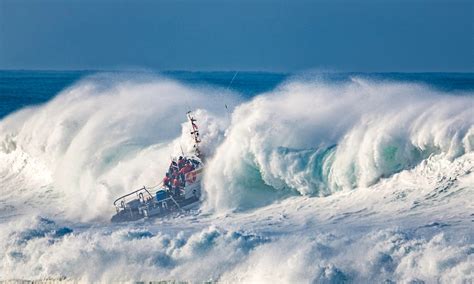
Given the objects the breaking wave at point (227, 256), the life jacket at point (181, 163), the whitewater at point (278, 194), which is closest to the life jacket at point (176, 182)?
the life jacket at point (181, 163)

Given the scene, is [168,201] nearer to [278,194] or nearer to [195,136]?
[195,136]

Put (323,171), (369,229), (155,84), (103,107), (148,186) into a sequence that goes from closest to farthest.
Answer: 1. (369,229)
2. (323,171)
3. (148,186)
4. (103,107)
5. (155,84)

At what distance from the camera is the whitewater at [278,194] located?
1809 centimetres

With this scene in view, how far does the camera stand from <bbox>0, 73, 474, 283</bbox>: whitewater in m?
18.1

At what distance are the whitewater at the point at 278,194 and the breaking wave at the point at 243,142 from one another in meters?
0.04

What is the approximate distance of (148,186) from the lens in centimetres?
2719

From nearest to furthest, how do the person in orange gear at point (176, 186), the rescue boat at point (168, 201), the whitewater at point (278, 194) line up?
the whitewater at point (278, 194) < the rescue boat at point (168, 201) < the person in orange gear at point (176, 186)

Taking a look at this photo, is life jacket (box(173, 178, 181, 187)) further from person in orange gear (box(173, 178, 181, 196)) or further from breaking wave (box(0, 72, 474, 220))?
breaking wave (box(0, 72, 474, 220))

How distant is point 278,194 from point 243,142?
2014mm

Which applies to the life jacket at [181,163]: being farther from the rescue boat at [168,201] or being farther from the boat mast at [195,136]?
the boat mast at [195,136]

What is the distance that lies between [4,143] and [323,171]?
17154mm

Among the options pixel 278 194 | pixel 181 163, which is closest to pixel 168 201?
pixel 181 163

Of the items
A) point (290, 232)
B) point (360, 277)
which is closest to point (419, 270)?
point (360, 277)

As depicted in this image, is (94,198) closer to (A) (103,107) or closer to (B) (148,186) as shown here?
(B) (148,186)
